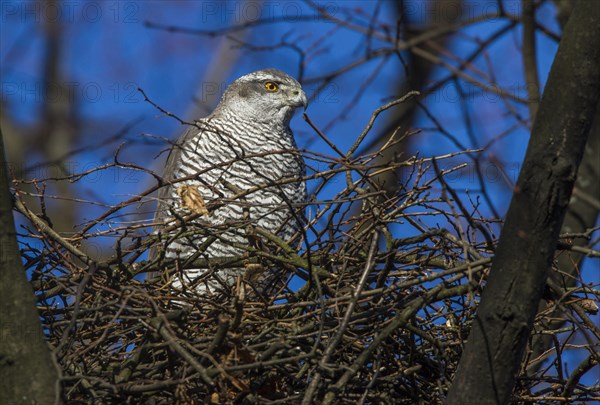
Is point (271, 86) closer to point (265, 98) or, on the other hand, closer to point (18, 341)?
point (265, 98)

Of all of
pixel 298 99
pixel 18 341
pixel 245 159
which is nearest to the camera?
pixel 18 341

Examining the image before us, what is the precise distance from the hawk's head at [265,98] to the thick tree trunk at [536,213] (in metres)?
3.06

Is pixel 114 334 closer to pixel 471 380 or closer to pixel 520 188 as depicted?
pixel 471 380

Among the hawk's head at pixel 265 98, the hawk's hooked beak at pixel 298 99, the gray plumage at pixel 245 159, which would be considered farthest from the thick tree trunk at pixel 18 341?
the hawk's hooked beak at pixel 298 99

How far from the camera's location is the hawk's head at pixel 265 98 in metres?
5.99

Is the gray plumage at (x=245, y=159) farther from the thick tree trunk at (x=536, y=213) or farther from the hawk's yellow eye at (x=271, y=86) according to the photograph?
the thick tree trunk at (x=536, y=213)

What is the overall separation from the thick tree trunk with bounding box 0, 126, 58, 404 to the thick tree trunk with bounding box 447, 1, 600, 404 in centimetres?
155

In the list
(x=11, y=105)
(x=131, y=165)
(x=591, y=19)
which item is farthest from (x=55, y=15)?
(x=591, y=19)

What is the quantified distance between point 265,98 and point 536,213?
3.27 meters

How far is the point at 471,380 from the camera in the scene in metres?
3.24

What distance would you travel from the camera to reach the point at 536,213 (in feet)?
10.2

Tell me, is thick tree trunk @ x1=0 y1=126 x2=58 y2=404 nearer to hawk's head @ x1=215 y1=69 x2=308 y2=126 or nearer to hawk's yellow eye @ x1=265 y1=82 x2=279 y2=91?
hawk's head @ x1=215 y1=69 x2=308 y2=126

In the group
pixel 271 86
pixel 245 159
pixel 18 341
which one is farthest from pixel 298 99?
pixel 18 341

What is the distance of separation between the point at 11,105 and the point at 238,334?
23.2 feet
